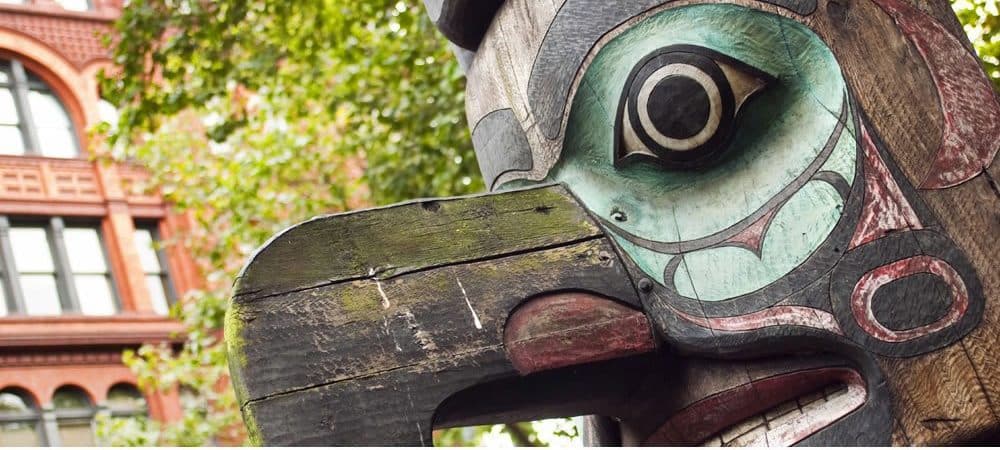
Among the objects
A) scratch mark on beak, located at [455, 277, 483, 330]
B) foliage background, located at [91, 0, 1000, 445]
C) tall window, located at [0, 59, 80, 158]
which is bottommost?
scratch mark on beak, located at [455, 277, 483, 330]

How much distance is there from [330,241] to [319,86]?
7.93 m

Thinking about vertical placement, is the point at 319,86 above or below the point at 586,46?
above

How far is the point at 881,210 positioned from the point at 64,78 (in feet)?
62.1

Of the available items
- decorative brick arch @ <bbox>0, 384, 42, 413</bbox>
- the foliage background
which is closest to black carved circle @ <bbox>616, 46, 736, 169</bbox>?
the foliage background

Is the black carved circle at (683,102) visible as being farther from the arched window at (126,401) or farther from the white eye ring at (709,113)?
the arched window at (126,401)

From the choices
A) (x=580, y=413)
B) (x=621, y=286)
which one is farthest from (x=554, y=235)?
(x=580, y=413)

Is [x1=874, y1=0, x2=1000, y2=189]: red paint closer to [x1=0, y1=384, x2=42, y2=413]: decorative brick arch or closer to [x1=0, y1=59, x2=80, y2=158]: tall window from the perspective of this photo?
[x1=0, y1=384, x2=42, y2=413]: decorative brick arch

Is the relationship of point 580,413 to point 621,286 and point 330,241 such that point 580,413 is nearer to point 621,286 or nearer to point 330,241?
point 621,286

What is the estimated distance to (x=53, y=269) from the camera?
1828 centimetres

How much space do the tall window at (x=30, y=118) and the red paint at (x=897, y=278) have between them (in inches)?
721

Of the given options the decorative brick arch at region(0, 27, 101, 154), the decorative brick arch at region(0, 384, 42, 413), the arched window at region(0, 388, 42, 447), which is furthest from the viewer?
the decorative brick arch at region(0, 27, 101, 154)

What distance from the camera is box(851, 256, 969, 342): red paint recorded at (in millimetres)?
1986

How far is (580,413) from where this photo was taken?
7.49ft

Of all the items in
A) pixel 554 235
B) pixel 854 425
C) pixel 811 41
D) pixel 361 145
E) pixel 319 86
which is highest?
pixel 319 86
